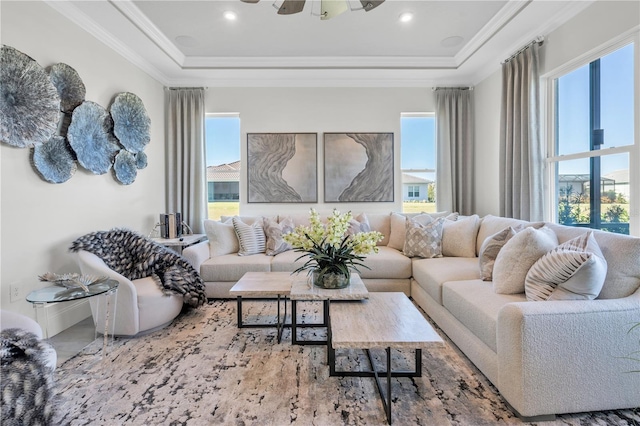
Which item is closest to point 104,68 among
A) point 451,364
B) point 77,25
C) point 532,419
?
point 77,25

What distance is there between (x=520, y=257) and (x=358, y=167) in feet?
8.93

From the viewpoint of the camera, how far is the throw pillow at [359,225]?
152 inches

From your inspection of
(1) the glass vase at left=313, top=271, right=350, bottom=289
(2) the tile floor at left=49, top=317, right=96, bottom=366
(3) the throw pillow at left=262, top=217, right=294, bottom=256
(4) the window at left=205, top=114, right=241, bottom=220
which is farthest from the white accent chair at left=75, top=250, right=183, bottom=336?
(4) the window at left=205, top=114, right=241, bottom=220

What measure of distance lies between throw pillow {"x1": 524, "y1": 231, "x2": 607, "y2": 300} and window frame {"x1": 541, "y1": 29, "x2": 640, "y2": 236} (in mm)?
780

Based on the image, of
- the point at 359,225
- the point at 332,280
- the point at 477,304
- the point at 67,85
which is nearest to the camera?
the point at 477,304

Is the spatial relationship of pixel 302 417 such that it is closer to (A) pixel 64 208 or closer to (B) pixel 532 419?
(B) pixel 532 419

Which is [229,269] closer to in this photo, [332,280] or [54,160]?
[332,280]

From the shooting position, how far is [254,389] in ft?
6.15

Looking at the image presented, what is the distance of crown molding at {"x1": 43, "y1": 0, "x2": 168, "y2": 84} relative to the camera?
2.67 metres

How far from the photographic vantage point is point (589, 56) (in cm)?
269

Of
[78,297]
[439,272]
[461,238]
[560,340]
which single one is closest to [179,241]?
[78,297]

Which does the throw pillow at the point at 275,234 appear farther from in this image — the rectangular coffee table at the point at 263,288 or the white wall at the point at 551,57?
the white wall at the point at 551,57

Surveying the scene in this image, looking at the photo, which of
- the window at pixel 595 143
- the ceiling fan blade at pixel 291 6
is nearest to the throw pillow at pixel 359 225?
the window at pixel 595 143

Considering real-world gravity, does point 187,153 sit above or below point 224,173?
above
